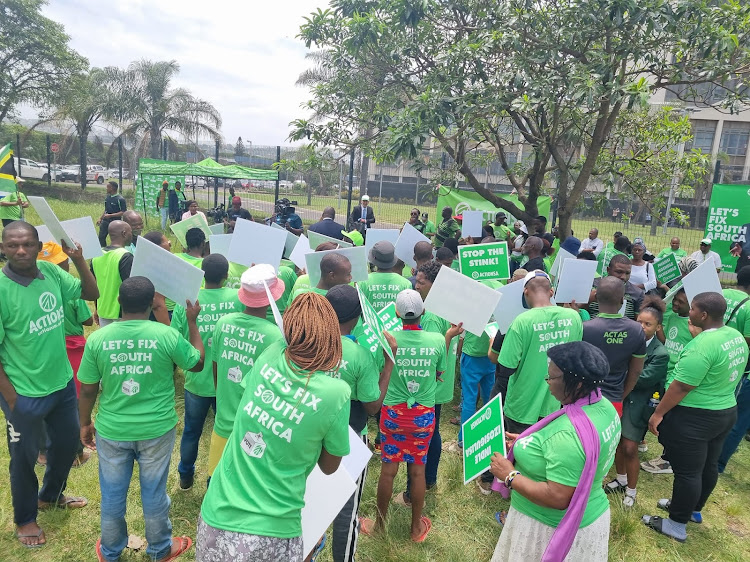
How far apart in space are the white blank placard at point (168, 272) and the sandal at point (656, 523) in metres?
3.88

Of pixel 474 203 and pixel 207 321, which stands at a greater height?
pixel 474 203

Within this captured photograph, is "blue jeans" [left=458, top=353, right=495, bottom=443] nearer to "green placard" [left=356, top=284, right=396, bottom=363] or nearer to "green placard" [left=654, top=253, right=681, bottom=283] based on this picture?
"green placard" [left=356, top=284, right=396, bottom=363]

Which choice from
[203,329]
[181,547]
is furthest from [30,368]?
[181,547]

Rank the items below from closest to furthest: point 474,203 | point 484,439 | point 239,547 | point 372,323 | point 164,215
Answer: point 239,547 → point 484,439 → point 372,323 → point 474,203 → point 164,215

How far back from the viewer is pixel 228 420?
3316 mm

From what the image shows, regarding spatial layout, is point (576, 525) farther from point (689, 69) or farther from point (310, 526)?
point (689, 69)

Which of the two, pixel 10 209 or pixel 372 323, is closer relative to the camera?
pixel 372 323

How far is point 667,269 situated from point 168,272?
6532 mm

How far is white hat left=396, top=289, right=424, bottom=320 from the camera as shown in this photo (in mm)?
3363

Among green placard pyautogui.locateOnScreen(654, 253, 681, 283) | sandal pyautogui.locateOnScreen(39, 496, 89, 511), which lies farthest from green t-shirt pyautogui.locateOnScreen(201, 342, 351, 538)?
green placard pyautogui.locateOnScreen(654, 253, 681, 283)

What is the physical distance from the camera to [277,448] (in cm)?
196

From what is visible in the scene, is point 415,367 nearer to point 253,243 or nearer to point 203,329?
point 203,329

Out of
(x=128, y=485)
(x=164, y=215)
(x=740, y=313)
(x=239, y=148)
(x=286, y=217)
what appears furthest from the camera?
(x=239, y=148)

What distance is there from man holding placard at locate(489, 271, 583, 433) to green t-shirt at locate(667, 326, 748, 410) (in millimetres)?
738
